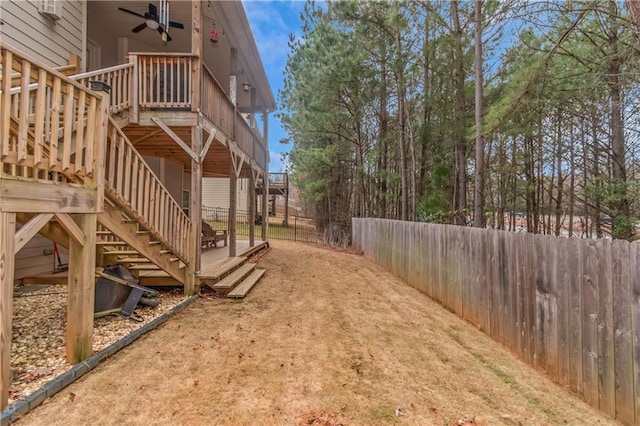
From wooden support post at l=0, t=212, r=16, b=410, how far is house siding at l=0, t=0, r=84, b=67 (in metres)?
4.28

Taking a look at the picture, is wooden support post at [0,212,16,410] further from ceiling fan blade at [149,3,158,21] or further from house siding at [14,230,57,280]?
ceiling fan blade at [149,3,158,21]

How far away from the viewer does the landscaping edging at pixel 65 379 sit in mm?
2193

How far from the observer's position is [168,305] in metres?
4.77

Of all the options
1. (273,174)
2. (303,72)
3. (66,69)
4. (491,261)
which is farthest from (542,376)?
(273,174)

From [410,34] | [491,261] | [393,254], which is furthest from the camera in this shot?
[410,34]

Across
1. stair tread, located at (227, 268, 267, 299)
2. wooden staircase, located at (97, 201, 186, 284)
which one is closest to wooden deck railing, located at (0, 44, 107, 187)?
wooden staircase, located at (97, 201, 186, 284)

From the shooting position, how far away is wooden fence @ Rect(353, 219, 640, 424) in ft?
8.32

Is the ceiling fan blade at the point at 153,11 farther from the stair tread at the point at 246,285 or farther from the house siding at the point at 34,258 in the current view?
the stair tread at the point at 246,285

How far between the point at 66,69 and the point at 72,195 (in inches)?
131

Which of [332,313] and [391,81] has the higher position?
[391,81]

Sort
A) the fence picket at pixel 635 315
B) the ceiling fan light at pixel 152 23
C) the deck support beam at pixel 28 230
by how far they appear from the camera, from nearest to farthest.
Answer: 1. the deck support beam at pixel 28 230
2. the fence picket at pixel 635 315
3. the ceiling fan light at pixel 152 23

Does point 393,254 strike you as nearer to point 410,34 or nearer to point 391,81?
point 391,81

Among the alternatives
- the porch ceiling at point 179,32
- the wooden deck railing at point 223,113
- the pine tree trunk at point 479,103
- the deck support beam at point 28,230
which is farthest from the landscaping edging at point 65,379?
the pine tree trunk at point 479,103

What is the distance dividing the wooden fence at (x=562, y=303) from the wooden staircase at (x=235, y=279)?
150 inches
